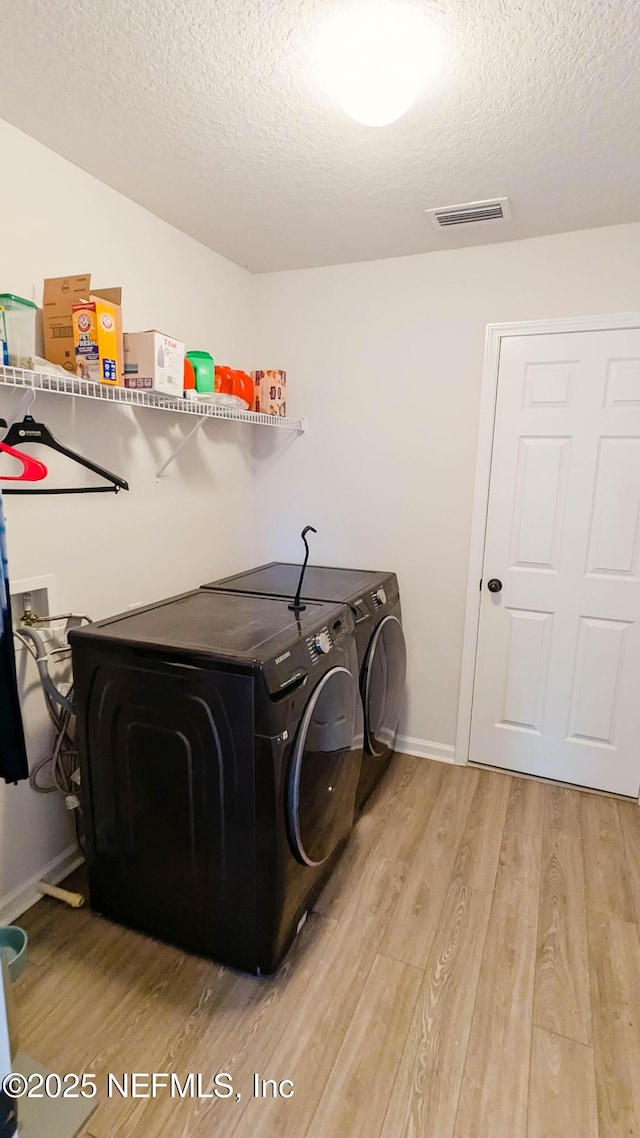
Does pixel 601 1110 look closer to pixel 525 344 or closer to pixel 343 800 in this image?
pixel 343 800

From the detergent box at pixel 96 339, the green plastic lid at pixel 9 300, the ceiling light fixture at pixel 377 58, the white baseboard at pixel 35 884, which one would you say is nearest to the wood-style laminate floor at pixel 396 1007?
the white baseboard at pixel 35 884

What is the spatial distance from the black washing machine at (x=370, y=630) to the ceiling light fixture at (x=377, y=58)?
4.68 feet

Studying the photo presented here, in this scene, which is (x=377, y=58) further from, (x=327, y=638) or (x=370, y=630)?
(x=370, y=630)

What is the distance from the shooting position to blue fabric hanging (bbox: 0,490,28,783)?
123cm

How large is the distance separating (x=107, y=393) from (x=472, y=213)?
1.49m

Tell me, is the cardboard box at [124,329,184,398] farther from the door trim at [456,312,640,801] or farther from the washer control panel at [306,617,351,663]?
the door trim at [456,312,640,801]

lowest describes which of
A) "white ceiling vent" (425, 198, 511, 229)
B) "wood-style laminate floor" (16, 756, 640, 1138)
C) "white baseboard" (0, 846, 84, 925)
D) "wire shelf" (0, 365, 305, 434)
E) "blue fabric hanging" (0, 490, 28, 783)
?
"wood-style laminate floor" (16, 756, 640, 1138)

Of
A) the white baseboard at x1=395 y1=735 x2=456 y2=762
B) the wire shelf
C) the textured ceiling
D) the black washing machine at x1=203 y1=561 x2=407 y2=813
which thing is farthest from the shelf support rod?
the white baseboard at x1=395 y1=735 x2=456 y2=762

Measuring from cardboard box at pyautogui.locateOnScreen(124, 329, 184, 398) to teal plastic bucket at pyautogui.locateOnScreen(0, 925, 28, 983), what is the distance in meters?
1.62

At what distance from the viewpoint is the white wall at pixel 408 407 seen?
2.31 meters

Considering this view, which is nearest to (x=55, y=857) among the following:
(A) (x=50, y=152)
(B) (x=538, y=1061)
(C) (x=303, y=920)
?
(C) (x=303, y=920)

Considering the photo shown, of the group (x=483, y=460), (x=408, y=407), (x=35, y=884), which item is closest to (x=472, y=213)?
(x=408, y=407)

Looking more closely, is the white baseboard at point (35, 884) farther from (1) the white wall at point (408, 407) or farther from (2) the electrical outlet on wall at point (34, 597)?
(1) the white wall at point (408, 407)

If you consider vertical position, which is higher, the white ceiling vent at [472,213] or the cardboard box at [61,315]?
the white ceiling vent at [472,213]
